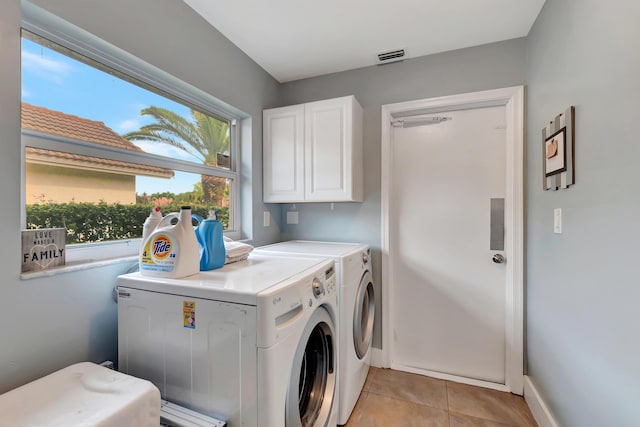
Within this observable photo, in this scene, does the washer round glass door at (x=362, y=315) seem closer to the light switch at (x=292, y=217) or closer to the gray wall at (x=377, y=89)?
the gray wall at (x=377, y=89)

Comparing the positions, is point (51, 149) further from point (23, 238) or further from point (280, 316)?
point (280, 316)

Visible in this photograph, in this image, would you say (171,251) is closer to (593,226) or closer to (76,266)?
(76,266)

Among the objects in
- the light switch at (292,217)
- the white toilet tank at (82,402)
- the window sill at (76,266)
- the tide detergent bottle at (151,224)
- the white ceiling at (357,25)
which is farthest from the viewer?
the light switch at (292,217)

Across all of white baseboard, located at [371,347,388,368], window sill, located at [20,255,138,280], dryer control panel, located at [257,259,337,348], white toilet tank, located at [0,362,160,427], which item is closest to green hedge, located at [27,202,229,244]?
window sill, located at [20,255,138,280]

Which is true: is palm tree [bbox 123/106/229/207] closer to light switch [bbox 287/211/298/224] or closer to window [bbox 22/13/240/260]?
window [bbox 22/13/240/260]

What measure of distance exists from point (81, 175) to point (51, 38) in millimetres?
556

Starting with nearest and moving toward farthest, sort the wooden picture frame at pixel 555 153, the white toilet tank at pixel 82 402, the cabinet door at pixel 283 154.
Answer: the white toilet tank at pixel 82 402
the wooden picture frame at pixel 555 153
the cabinet door at pixel 283 154

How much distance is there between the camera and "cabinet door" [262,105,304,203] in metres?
2.21

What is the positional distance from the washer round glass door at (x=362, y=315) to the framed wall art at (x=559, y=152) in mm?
1207

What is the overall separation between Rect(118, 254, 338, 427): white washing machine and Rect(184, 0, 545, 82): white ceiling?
1536 millimetres

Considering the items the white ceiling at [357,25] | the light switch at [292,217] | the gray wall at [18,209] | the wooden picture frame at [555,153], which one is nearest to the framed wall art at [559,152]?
the wooden picture frame at [555,153]

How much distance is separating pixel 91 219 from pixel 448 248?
2.26 m

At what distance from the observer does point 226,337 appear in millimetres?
939

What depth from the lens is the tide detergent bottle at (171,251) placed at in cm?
111
